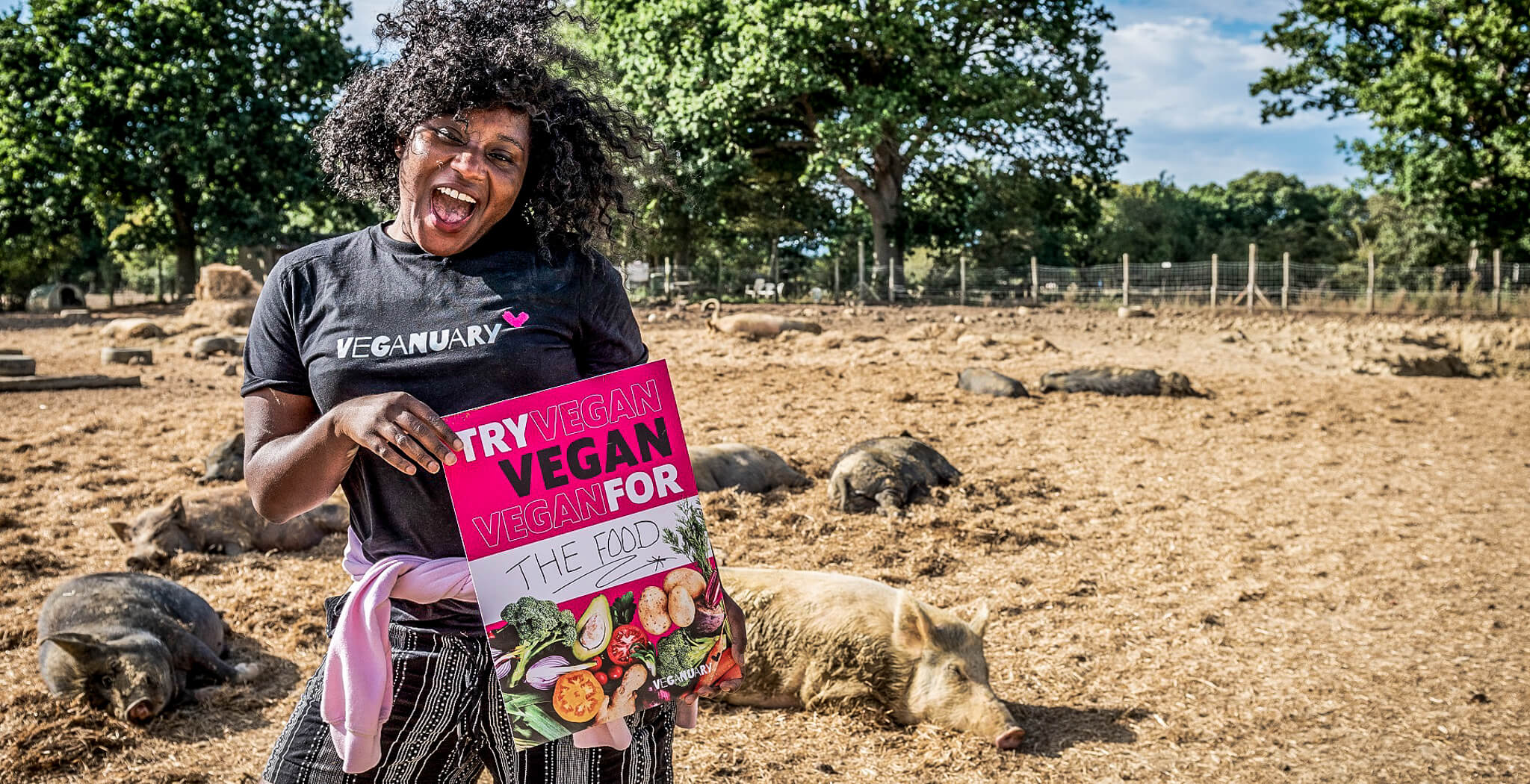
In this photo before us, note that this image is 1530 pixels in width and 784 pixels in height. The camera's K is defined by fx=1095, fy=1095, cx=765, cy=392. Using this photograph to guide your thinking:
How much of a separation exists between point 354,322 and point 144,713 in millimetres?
2994

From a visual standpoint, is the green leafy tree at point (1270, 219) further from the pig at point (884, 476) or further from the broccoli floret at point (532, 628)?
the broccoli floret at point (532, 628)

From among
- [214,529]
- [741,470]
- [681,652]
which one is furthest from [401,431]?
[741,470]

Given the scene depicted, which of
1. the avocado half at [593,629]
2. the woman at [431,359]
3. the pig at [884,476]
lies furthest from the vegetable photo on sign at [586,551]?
the pig at [884,476]

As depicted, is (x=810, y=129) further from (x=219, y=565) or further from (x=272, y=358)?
(x=272, y=358)

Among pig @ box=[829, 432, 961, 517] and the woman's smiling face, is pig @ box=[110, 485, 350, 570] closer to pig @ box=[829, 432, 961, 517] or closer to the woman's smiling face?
pig @ box=[829, 432, 961, 517]

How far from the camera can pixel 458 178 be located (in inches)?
72.7

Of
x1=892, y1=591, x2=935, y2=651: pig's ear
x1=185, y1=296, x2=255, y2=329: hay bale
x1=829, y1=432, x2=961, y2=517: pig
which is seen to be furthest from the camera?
x1=185, y1=296, x2=255, y2=329: hay bale

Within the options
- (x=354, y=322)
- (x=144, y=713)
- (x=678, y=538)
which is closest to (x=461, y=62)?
(x=354, y=322)

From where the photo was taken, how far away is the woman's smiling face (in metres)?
1.85

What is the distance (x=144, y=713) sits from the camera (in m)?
4.01

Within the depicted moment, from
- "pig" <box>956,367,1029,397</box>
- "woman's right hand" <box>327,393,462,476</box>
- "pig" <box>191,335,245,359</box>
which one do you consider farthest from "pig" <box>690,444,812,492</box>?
"pig" <box>191,335,245,359</box>

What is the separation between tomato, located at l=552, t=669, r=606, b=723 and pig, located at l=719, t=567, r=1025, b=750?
8.42 feet

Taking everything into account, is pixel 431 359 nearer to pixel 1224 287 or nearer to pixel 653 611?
pixel 653 611

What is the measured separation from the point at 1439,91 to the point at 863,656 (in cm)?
2148
